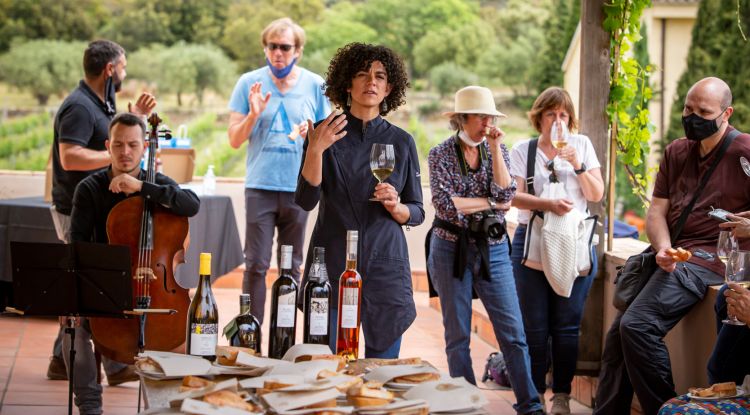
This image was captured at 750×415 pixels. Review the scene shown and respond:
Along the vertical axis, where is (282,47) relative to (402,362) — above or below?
Answer: above

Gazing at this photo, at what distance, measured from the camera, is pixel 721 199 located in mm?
4469

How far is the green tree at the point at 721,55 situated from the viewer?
1154 cm

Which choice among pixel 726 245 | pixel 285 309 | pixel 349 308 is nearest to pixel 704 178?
pixel 726 245

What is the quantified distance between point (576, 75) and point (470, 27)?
Answer: 4.56 feet

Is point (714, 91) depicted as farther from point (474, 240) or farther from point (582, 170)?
point (474, 240)

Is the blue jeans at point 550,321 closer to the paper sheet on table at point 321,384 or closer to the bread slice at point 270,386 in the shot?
the paper sheet on table at point 321,384

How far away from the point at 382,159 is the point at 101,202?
152 centimetres

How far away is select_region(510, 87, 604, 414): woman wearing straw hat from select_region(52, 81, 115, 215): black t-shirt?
6.99 feet

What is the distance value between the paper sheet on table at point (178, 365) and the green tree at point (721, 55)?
31.3ft

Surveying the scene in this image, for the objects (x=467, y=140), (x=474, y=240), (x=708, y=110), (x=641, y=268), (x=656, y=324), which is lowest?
(x=656, y=324)

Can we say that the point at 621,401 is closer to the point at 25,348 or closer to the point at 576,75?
the point at 25,348

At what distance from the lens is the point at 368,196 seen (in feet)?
12.8

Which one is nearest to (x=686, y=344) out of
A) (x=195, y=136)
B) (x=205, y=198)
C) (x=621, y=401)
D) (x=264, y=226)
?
(x=621, y=401)

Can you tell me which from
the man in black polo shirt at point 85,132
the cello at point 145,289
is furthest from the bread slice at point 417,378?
the man in black polo shirt at point 85,132
